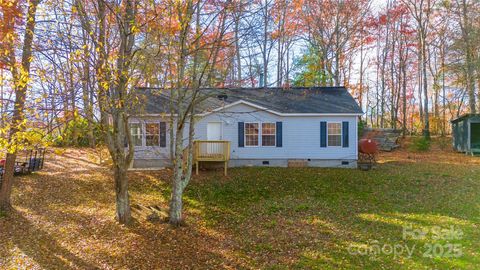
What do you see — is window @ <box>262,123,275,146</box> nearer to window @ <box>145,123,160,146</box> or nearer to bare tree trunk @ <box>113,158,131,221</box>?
window @ <box>145,123,160,146</box>

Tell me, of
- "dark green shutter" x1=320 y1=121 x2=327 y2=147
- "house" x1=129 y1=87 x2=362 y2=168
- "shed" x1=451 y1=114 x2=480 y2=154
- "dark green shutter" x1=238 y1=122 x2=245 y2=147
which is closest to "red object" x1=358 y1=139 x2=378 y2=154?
"house" x1=129 y1=87 x2=362 y2=168

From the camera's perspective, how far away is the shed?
19.1 m

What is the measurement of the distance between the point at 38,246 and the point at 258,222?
5052 millimetres

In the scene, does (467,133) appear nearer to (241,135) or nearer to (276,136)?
(276,136)

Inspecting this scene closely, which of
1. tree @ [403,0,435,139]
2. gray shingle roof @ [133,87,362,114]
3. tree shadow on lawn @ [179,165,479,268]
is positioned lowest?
tree shadow on lawn @ [179,165,479,268]

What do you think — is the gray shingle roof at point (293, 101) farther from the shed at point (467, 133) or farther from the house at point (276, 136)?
the shed at point (467, 133)

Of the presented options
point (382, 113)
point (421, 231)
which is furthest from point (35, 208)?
point (382, 113)

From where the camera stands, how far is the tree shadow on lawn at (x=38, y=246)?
595 cm

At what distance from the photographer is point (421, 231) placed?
717cm

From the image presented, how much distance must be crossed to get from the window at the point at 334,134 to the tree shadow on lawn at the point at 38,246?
1227 centimetres

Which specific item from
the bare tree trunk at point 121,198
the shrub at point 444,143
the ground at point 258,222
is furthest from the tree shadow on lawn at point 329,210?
the shrub at point 444,143

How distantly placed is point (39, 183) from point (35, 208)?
322 centimetres

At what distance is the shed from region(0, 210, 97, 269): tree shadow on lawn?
2127 cm

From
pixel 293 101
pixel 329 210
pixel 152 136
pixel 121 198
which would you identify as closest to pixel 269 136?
pixel 293 101
